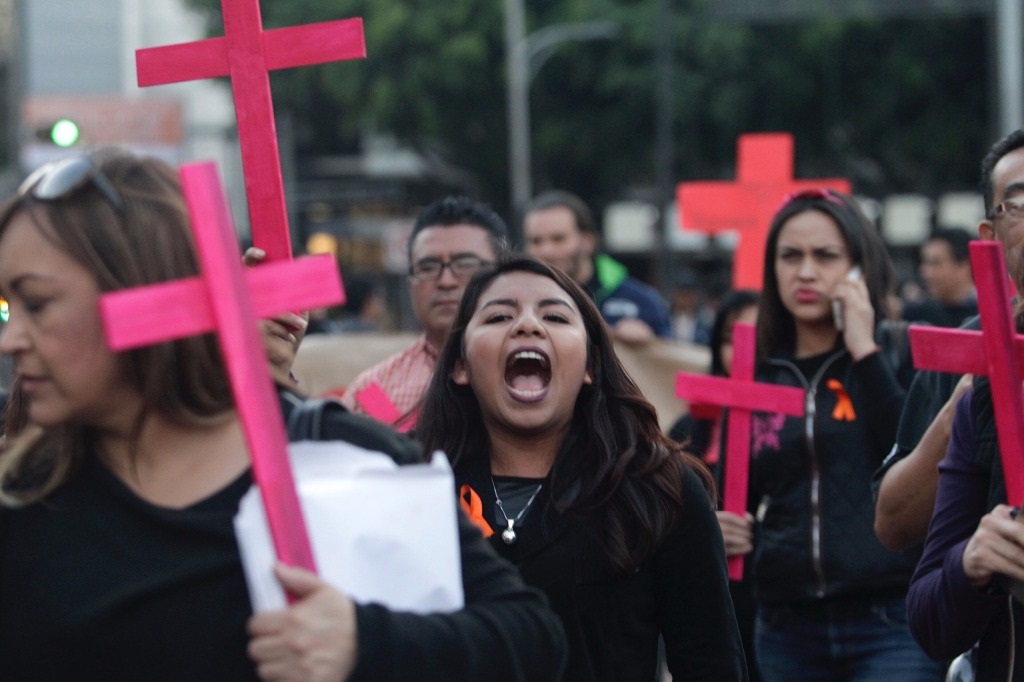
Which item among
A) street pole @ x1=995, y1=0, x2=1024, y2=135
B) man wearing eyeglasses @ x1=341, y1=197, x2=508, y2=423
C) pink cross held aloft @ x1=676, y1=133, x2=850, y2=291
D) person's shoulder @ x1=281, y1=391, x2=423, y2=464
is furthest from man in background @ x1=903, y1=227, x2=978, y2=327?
street pole @ x1=995, y1=0, x2=1024, y2=135

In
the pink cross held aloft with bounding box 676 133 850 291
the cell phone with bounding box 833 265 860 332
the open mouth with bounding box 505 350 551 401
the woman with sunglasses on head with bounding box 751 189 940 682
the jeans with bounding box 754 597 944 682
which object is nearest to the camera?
the open mouth with bounding box 505 350 551 401

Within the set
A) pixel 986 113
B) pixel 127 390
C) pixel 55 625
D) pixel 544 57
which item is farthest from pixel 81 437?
pixel 544 57

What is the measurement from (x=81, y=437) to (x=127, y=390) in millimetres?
107

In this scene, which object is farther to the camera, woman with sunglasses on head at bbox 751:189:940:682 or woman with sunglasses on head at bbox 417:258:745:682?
woman with sunglasses on head at bbox 751:189:940:682

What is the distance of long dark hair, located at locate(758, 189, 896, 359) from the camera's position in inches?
183

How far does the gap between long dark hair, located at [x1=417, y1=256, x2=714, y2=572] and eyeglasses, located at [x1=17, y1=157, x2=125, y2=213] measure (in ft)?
4.15

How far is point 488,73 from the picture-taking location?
102 feet

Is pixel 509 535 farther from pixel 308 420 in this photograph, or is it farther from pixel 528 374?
pixel 308 420

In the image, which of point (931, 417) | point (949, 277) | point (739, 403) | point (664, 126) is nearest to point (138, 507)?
point (931, 417)

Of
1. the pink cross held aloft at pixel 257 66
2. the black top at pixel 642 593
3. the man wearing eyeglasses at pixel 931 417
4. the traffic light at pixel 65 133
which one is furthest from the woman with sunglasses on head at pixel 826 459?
the traffic light at pixel 65 133

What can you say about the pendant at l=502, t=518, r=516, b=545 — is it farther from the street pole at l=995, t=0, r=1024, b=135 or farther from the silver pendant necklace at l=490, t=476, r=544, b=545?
the street pole at l=995, t=0, r=1024, b=135

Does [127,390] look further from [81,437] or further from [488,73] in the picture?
[488,73]

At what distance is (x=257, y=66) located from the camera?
3154 mm

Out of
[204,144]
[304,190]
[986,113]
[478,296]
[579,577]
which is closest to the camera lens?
[579,577]
